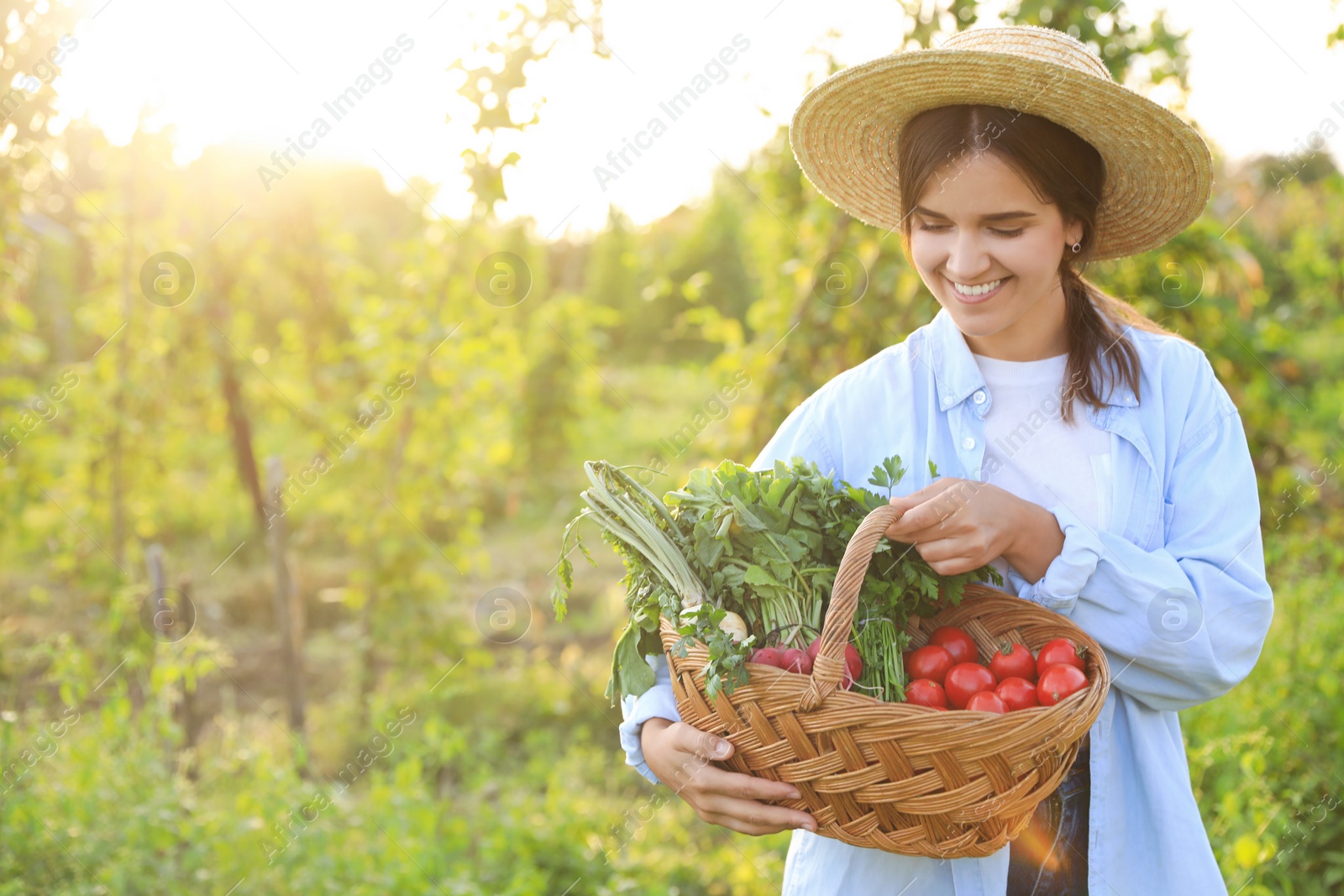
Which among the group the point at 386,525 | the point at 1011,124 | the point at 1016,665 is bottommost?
the point at 1016,665

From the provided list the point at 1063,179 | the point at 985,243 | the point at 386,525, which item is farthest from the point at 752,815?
the point at 386,525

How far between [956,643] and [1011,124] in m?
0.75

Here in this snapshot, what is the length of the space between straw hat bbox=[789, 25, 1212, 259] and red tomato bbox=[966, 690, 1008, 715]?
2.72 ft

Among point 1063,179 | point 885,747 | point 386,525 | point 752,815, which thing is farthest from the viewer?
point 386,525

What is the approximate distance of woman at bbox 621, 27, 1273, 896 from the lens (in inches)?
50.5

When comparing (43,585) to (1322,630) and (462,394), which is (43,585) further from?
(1322,630)

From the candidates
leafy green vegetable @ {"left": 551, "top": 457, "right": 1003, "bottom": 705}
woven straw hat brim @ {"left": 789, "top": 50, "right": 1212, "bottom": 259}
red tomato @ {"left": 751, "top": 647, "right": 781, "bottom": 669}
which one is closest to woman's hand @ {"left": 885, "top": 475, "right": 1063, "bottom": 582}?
leafy green vegetable @ {"left": 551, "top": 457, "right": 1003, "bottom": 705}

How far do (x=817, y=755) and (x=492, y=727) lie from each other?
366 cm

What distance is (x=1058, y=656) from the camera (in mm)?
1268

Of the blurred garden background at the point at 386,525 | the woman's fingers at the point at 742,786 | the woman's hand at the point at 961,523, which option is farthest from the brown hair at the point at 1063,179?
the blurred garden background at the point at 386,525

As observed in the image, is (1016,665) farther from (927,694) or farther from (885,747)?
(885,747)

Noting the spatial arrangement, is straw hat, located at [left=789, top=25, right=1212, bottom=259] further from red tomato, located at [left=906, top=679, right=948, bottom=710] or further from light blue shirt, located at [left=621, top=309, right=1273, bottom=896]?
red tomato, located at [left=906, top=679, right=948, bottom=710]

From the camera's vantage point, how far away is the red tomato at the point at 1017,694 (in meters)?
1.25

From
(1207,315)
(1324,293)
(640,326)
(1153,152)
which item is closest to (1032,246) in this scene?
(1153,152)
